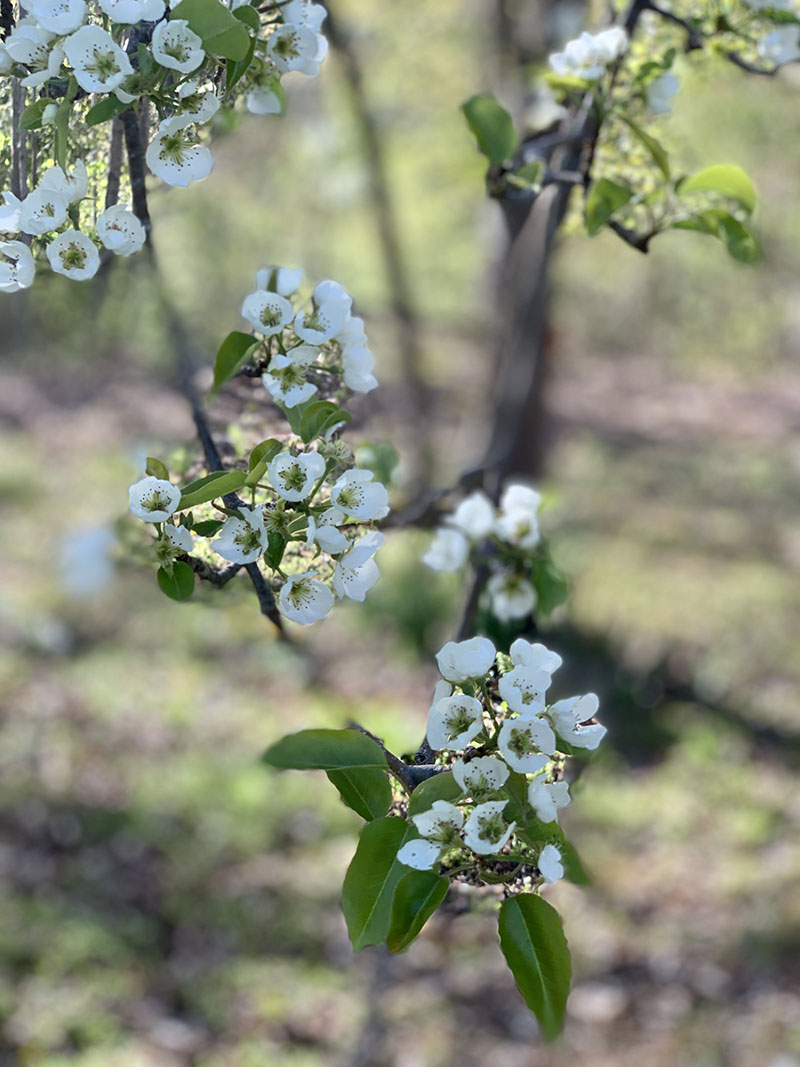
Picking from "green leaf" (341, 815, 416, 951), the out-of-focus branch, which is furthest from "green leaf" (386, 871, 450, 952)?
the out-of-focus branch

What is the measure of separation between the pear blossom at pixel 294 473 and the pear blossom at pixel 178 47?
0.25 m

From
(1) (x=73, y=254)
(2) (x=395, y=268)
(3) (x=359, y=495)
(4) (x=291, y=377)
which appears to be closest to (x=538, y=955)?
(3) (x=359, y=495)

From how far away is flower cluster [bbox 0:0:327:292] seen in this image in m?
0.64

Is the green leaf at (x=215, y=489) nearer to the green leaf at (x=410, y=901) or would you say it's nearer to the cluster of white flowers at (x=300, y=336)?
the cluster of white flowers at (x=300, y=336)

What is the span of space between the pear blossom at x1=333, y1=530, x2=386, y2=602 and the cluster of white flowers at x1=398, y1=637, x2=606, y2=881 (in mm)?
76

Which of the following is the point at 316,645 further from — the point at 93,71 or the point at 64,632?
the point at 93,71

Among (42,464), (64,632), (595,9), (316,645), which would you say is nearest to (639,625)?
(316,645)

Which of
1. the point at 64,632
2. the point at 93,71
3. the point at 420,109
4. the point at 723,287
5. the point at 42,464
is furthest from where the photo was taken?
the point at 723,287

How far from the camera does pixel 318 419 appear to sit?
2.31ft

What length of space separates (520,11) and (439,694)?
3899 mm

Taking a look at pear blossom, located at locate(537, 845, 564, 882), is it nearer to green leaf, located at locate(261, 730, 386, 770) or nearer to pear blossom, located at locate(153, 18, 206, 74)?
green leaf, located at locate(261, 730, 386, 770)

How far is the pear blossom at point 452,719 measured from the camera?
0.65 m

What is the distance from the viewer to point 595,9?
1952mm

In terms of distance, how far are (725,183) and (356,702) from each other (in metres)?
2.66
